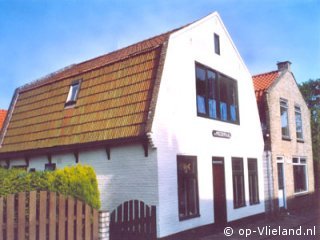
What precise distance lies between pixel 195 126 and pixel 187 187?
6.71 feet

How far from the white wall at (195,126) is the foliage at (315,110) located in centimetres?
975

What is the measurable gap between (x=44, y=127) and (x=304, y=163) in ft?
49.1

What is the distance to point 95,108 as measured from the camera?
466 inches

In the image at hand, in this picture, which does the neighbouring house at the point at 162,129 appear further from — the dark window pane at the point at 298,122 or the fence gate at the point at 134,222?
the dark window pane at the point at 298,122

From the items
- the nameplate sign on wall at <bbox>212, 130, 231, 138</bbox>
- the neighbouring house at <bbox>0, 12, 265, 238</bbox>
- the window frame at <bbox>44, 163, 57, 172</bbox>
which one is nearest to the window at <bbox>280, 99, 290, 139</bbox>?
the neighbouring house at <bbox>0, 12, 265, 238</bbox>

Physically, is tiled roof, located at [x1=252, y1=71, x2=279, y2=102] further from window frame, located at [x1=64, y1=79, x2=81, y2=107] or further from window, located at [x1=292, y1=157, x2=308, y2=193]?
window frame, located at [x1=64, y1=79, x2=81, y2=107]

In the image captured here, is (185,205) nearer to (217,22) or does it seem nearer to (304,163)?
(217,22)

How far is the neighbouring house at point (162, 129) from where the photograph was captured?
10.4 meters

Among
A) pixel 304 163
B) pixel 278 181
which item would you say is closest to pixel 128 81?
pixel 278 181

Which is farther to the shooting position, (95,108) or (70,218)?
(95,108)

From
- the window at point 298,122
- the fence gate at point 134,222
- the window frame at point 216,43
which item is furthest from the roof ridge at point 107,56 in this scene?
the window at point 298,122

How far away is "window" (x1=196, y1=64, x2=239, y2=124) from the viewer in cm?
1280

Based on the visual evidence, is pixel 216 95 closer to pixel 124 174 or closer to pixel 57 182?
pixel 124 174

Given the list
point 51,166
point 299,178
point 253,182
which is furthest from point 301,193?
point 51,166
